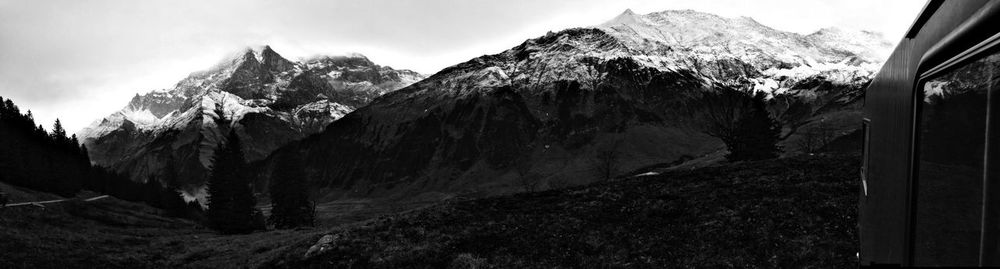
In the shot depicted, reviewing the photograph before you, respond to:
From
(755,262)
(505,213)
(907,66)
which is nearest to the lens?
(907,66)

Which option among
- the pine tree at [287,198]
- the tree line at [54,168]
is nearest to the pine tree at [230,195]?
the pine tree at [287,198]

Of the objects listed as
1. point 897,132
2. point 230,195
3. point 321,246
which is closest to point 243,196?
point 230,195

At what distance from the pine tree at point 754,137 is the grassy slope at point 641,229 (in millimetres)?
25750

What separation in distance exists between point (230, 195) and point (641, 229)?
6453cm

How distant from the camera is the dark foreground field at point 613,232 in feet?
67.2

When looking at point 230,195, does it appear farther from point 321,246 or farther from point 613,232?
point 613,232

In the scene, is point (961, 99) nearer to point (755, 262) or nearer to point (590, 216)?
point (755, 262)

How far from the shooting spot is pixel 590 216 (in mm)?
27203

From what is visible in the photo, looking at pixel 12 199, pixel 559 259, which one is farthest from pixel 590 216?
pixel 12 199

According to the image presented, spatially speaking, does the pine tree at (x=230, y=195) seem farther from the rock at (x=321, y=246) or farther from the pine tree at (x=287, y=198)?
the rock at (x=321, y=246)

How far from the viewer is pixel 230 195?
245 ft

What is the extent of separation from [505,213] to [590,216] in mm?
4653

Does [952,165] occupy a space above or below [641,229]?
above

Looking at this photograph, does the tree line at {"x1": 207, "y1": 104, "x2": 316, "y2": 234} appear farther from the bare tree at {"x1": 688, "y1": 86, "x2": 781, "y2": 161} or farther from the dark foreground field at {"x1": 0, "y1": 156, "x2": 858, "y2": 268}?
the bare tree at {"x1": 688, "y1": 86, "x2": 781, "y2": 161}
